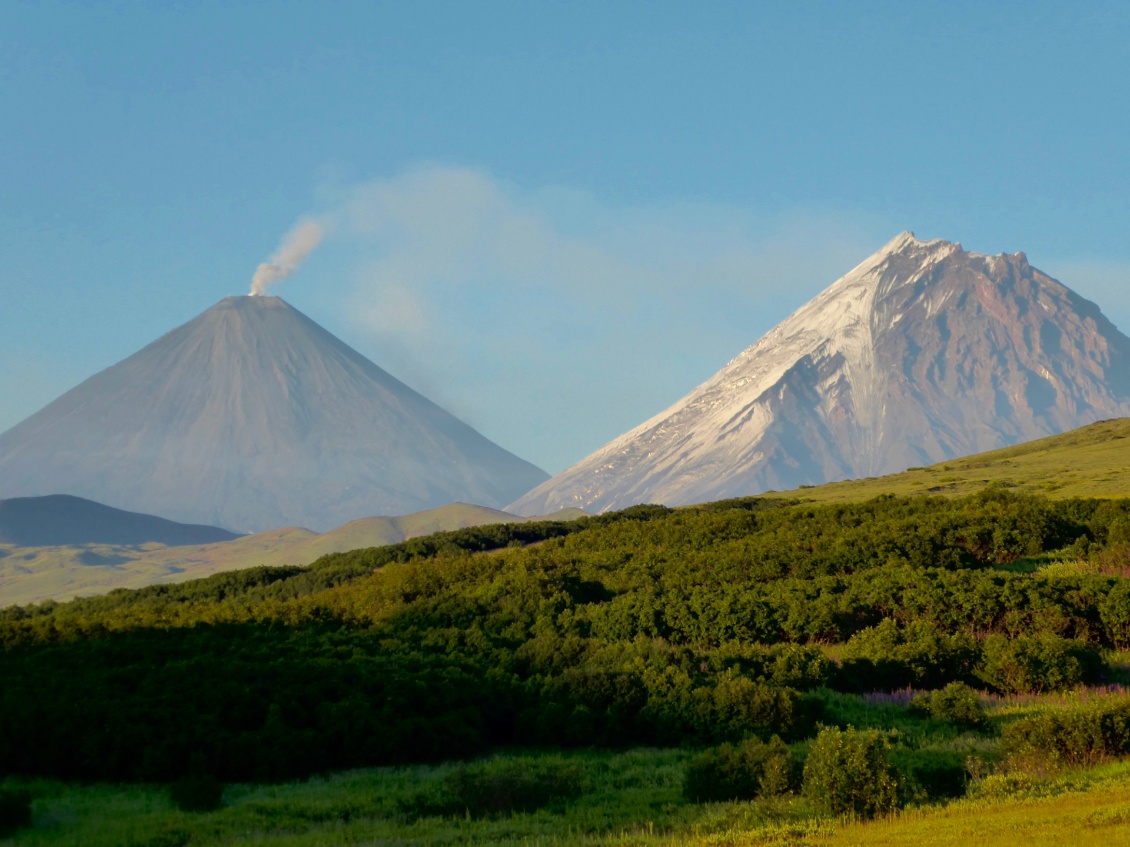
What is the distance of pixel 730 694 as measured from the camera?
22.1 m

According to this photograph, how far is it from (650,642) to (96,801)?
1398cm

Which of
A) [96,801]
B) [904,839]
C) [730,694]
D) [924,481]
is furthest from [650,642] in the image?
[924,481]

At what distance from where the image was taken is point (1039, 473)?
6500 centimetres

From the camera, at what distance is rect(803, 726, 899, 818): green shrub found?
49.1 feet

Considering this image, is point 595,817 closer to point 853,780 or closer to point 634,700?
point 853,780

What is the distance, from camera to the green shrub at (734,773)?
1681 cm

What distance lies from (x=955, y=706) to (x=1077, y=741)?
4.53m

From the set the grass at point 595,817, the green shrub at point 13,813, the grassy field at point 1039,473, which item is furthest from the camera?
the grassy field at point 1039,473

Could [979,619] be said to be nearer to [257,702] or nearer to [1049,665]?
[1049,665]

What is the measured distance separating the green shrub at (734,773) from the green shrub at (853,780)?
4.46 feet

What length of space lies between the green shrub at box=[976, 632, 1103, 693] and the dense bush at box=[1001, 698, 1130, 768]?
666 centimetres

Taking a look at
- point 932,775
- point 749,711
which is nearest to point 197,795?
point 749,711

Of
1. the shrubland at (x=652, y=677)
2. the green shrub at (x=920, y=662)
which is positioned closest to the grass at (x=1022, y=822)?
the shrubland at (x=652, y=677)

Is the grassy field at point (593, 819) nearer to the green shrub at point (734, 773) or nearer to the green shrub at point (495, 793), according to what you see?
the green shrub at point (495, 793)
